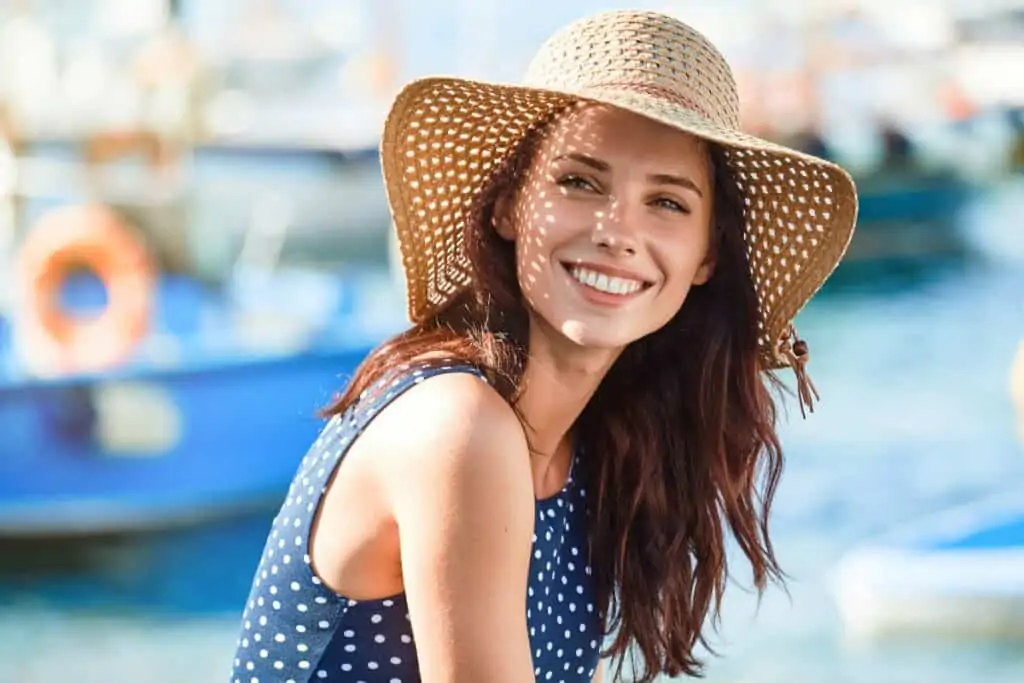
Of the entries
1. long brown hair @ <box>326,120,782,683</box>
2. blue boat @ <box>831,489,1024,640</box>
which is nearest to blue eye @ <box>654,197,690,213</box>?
long brown hair @ <box>326,120,782,683</box>

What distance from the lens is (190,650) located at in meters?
8.05

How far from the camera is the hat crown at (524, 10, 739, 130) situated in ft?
5.96

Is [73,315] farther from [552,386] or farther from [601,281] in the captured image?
[601,281]

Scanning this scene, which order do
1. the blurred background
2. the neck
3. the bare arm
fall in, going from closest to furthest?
the bare arm → the neck → the blurred background

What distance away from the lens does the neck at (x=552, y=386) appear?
1.88 meters

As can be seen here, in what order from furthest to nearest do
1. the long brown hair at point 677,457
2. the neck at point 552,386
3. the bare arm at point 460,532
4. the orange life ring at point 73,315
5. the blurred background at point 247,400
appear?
the orange life ring at point 73,315
the blurred background at point 247,400
the long brown hair at point 677,457
the neck at point 552,386
the bare arm at point 460,532

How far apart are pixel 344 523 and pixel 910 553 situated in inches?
218

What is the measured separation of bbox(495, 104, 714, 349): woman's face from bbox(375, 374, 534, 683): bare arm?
189 mm

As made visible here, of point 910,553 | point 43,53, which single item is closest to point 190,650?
point 910,553

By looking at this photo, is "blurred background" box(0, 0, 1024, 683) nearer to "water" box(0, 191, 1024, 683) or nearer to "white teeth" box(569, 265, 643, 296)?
"water" box(0, 191, 1024, 683)

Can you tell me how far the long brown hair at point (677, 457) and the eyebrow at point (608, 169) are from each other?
138 mm

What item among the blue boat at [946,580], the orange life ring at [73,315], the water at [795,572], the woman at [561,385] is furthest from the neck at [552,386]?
the orange life ring at [73,315]

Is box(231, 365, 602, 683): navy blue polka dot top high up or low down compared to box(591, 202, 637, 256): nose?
down

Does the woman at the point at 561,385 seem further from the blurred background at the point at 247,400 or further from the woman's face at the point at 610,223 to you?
the blurred background at the point at 247,400
